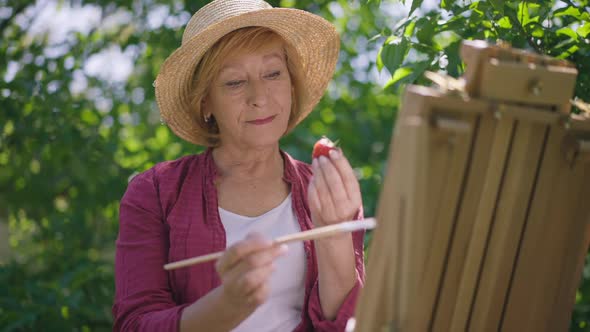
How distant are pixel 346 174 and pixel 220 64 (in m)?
0.70

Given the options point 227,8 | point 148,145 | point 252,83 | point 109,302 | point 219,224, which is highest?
point 227,8

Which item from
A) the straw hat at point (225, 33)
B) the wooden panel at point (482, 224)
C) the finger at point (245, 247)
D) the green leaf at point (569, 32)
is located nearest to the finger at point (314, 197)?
the finger at point (245, 247)

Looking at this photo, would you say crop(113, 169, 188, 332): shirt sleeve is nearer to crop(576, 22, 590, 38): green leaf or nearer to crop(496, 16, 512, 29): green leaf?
crop(496, 16, 512, 29): green leaf

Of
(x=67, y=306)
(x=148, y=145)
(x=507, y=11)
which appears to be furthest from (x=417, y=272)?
(x=148, y=145)

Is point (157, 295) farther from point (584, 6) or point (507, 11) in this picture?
point (584, 6)

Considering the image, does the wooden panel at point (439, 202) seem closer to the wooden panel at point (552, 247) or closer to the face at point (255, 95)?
the wooden panel at point (552, 247)

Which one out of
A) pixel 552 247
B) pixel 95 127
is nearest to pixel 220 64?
pixel 552 247

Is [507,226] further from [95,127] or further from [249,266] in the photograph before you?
[95,127]

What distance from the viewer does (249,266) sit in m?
1.39

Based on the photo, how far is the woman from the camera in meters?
1.94

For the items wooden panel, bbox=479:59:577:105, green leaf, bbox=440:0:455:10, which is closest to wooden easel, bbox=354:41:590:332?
wooden panel, bbox=479:59:577:105

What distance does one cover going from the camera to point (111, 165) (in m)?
3.50

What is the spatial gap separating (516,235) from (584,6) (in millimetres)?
986

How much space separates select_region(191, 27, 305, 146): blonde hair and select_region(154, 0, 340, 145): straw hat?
2cm
